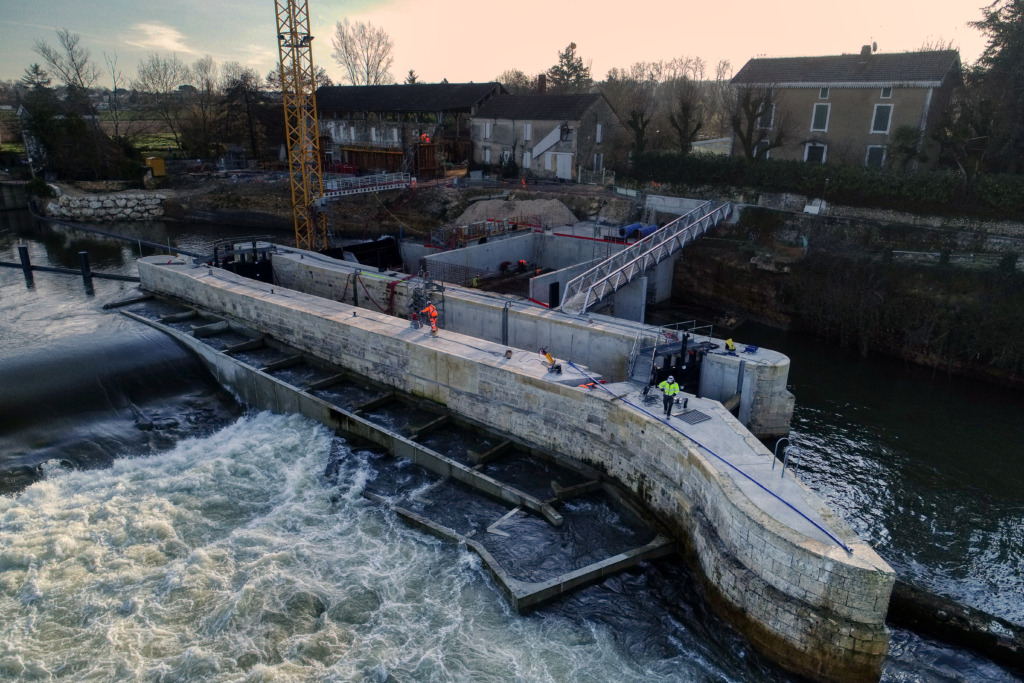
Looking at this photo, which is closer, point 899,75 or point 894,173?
point 894,173

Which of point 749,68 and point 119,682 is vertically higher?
point 749,68

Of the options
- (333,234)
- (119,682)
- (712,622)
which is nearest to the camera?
(119,682)

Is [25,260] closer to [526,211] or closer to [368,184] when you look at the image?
[368,184]

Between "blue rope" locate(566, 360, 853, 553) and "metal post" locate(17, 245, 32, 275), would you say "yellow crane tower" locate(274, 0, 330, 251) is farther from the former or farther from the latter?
"blue rope" locate(566, 360, 853, 553)

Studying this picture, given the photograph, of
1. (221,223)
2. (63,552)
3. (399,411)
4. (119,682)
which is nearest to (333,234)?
(221,223)

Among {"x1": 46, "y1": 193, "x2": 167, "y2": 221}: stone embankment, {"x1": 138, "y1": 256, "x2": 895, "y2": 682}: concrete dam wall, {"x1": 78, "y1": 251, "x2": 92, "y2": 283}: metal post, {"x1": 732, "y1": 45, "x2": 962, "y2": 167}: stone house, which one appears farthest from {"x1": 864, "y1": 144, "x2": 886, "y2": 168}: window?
{"x1": 46, "y1": 193, "x2": 167, "y2": 221}: stone embankment

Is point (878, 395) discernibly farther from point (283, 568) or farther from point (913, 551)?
point (283, 568)

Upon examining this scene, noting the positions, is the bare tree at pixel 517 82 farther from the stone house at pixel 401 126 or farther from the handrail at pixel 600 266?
the handrail at pixel 600 266

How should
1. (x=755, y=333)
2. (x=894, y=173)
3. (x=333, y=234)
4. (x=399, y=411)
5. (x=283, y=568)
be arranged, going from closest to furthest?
(x=283, y=568) → (x=399, y=411) → (x=755, y=333) → (x=894, y=173) → (x=333, y=234)
